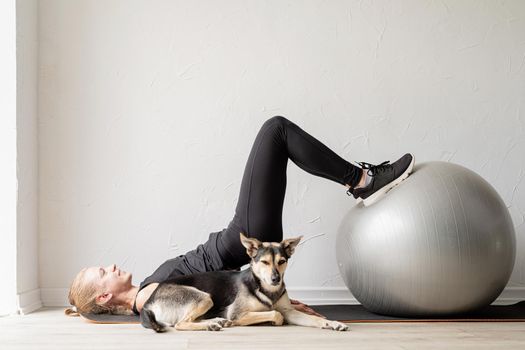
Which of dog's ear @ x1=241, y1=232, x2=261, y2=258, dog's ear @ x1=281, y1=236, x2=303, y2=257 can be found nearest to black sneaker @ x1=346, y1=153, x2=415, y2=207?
dog's ear @ x1=281, y1=236, x2=303, y2=257

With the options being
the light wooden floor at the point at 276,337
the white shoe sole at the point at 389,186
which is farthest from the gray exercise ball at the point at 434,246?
the light wooden floor at the point at 276,337

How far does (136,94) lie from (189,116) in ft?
1.05

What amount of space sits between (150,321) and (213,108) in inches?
56.0

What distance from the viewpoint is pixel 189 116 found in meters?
3.54

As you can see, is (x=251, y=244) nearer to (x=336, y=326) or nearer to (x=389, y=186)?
(x=336, y=326)

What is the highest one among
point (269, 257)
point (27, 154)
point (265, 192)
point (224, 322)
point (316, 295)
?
point (27, 154)

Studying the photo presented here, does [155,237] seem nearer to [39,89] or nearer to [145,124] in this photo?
[145,124]

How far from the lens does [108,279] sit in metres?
2.81

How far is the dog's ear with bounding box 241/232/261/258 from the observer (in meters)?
2.60

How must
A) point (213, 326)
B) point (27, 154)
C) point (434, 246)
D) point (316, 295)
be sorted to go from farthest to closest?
point (316, 295) < point (27, 154) < point (434, 246) < point (213, 326)

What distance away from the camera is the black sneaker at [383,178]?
2.82 metres

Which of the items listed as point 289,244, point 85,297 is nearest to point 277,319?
point 289,244
